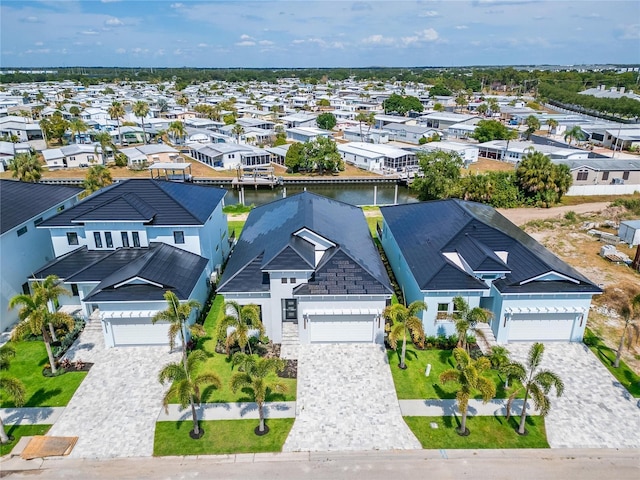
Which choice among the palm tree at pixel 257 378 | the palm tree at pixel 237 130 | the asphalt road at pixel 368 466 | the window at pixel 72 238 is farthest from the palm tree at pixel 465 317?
the palm tree at pixel 237 130

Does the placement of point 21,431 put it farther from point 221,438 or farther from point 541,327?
point 541,327

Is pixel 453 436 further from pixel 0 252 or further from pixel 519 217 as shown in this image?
pixel 519 217

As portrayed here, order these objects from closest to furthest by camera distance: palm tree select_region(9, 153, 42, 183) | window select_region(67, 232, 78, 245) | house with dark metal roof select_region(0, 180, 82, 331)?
house with dark metal roof select_region(0, 180, 82, 331) < window select_region(67, 232, 78, 245) < palm tree select_region(9, 153, 42, 183)

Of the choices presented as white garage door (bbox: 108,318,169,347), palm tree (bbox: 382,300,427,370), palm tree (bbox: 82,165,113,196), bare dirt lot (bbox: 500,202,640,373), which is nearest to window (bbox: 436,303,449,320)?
palm tree (bbox: 382,300,427,370)

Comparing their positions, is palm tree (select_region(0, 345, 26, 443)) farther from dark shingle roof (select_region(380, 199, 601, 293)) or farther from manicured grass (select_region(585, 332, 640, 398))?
manicured grass (select_region(585, 332, 640, 398))

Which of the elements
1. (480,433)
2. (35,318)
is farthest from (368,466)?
(35,318)

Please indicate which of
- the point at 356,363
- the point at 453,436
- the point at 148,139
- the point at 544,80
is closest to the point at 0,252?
the point at 356,363
